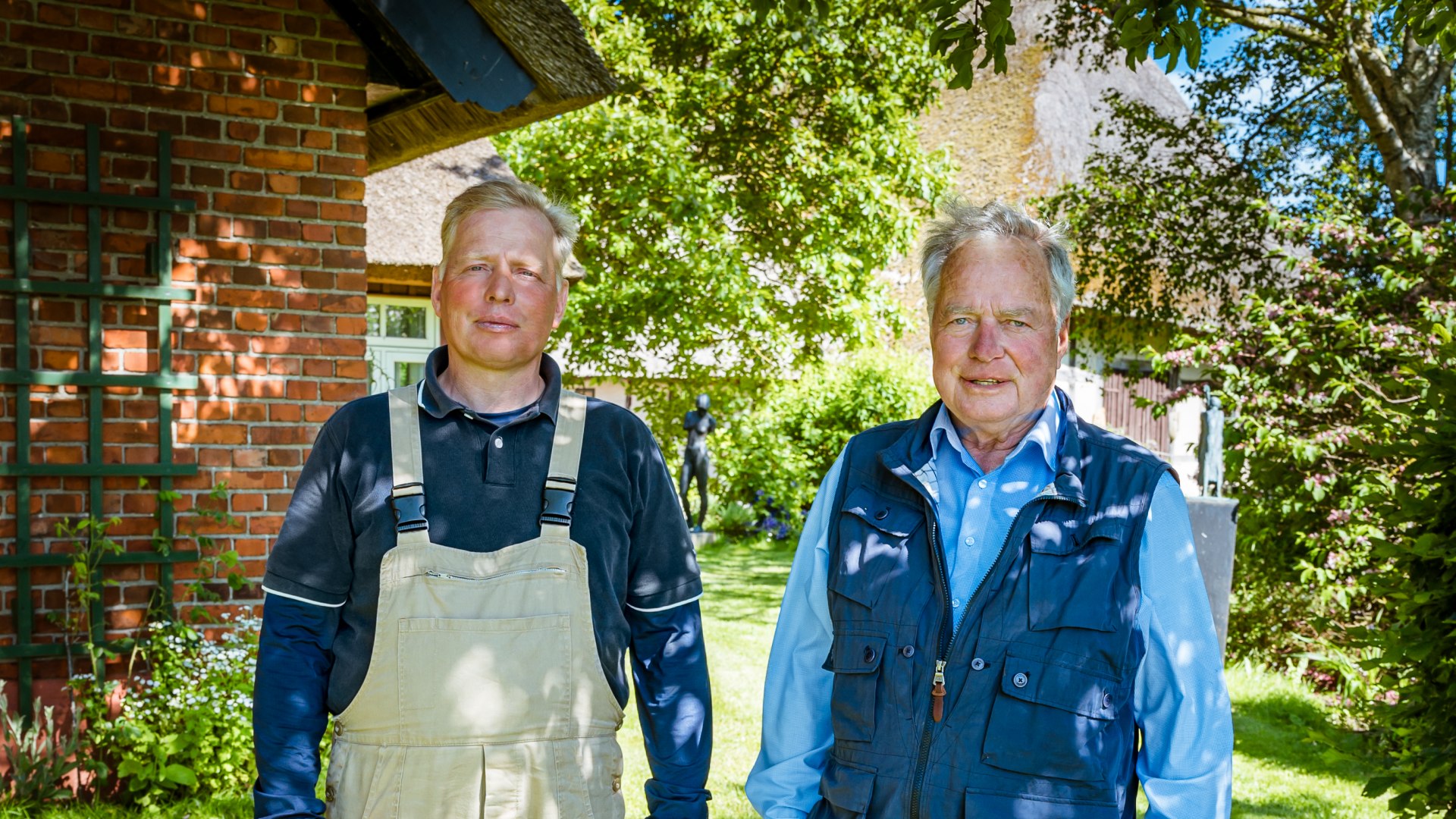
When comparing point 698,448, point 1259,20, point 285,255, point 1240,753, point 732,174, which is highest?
point 1259,20

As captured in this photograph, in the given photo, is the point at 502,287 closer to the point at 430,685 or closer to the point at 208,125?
the point at 430,685

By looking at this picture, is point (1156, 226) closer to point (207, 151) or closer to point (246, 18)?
point (246, 18)

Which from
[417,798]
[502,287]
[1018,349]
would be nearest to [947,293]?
[1018,349]

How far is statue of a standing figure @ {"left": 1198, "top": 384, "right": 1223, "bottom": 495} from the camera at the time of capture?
6844 mm

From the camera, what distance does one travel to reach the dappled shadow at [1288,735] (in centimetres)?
577

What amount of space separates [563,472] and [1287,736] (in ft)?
18.4

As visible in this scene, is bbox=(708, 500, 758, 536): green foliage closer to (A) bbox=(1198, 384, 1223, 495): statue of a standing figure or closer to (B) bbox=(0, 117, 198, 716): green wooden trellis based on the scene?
(A) bbox=(1198, 384, 1223, 495): statue of a standing figure

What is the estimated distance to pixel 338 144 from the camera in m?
4.46

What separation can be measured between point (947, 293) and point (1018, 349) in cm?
17

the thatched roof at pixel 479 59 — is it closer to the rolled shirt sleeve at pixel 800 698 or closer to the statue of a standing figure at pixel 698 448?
the rolled shirt sleeve at pixel 800 698

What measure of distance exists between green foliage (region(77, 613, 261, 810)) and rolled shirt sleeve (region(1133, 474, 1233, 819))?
3413mm

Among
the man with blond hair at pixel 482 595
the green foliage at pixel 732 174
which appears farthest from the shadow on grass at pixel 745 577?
the man with blond hair at pixel 482 595

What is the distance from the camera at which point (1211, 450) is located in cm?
690

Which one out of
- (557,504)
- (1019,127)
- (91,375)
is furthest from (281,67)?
(1019,127)
